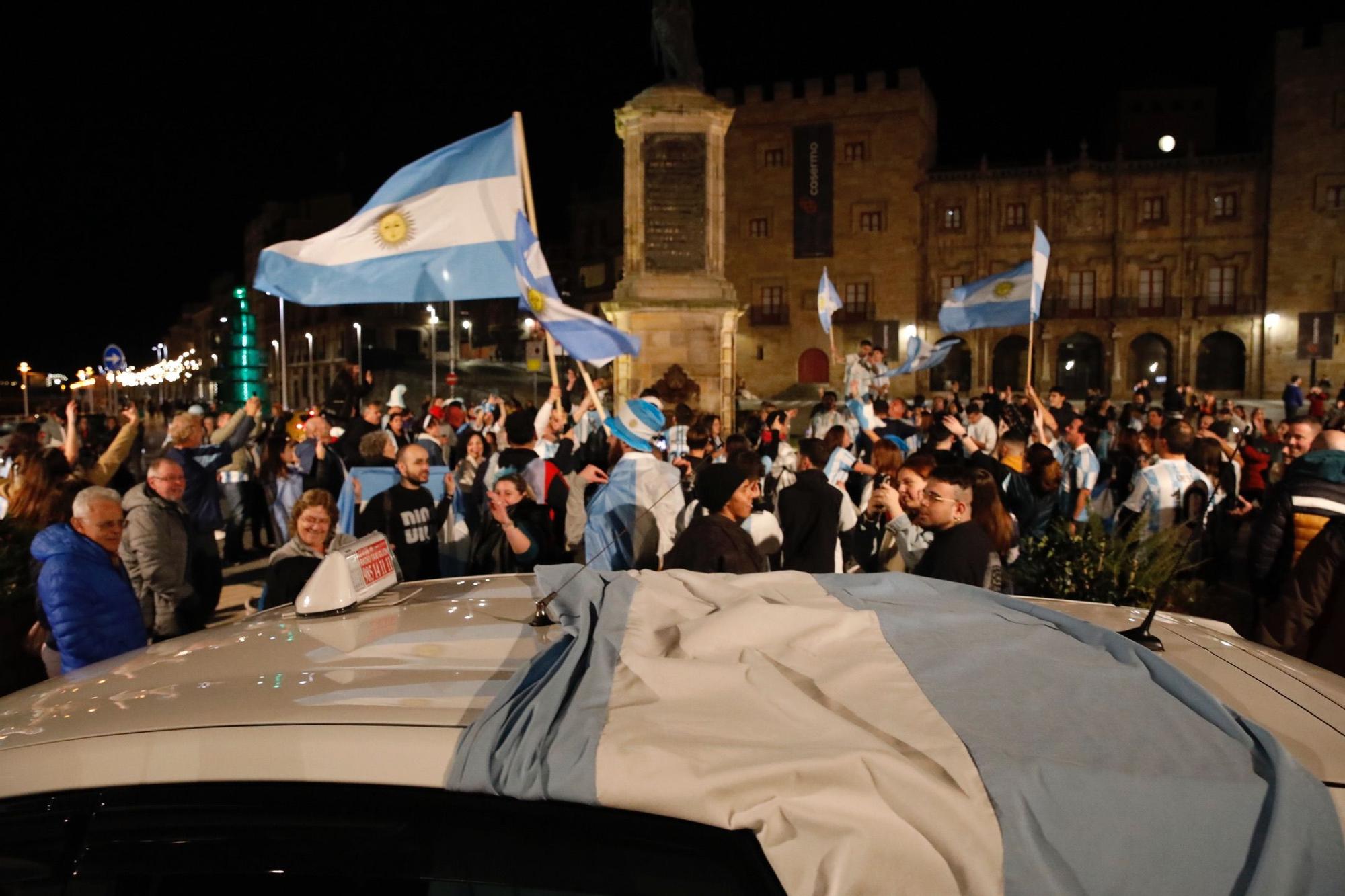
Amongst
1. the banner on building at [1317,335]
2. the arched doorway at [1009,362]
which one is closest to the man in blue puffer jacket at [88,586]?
the arched doorway at [1009,362]

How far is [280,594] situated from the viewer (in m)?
4.36

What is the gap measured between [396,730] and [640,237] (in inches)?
604

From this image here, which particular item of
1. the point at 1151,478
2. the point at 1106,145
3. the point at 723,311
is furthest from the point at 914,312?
the point at 1151,478

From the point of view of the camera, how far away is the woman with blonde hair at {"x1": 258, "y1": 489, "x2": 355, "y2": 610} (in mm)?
4348

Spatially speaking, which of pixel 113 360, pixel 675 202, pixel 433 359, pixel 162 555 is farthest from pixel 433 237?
pixel 433 359

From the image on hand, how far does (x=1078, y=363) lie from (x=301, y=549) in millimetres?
51473

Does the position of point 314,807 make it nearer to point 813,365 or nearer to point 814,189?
point 813,365

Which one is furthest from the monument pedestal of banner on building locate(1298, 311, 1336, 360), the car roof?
banner on building locate(1298, 311, 1336, 360)

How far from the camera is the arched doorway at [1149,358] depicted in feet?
160

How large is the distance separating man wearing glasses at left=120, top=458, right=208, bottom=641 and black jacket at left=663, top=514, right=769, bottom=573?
2607 mm

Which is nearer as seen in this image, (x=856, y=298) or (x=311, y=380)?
(x=856, y=298)

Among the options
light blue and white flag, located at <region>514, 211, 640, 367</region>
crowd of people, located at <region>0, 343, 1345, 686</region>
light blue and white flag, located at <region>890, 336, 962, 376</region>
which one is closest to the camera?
crowd of people, located at <region>0, 343, 1345, 686</region>

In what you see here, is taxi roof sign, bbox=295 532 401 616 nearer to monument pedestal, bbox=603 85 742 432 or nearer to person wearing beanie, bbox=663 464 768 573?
person wearing beanie, bbox=663 464 768 573

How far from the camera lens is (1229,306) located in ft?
156
